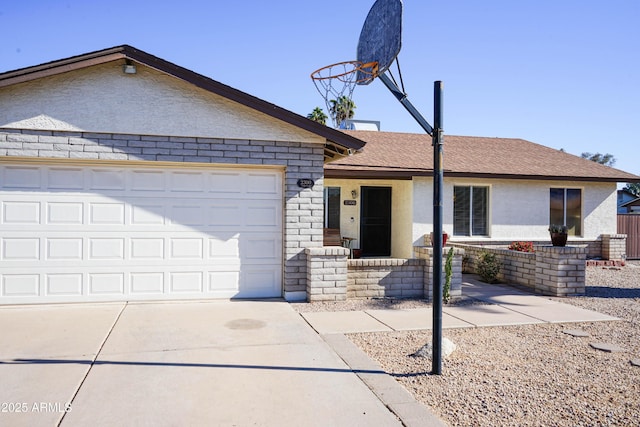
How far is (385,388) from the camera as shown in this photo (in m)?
4.70

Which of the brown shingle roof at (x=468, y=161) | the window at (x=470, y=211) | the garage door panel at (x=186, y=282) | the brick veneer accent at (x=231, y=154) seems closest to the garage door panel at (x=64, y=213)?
the brick veneer accent at (x=231, y=154)

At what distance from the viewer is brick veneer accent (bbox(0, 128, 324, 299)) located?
7973 mm

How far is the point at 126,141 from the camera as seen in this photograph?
827cm

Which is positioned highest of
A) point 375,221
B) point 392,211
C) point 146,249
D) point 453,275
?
point 392,211

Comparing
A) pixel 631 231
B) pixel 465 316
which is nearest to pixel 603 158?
pixel 631 231

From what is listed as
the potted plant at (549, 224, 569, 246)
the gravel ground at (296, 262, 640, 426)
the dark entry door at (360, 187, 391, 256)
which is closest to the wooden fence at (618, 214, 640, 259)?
the dark entry door at (360, 187, 391, 256)

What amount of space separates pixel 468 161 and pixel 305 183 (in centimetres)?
813

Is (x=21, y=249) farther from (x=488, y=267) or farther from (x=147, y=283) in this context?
(x=488, y=267)

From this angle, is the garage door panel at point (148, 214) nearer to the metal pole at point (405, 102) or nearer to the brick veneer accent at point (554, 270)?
the metal pole at point (405, 102)

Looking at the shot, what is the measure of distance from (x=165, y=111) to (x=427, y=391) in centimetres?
625

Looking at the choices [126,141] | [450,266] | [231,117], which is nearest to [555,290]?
[450,266]

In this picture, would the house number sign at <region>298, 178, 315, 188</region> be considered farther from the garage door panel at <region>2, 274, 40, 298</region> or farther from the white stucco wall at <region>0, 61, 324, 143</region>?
the garage door panel at <region>2, 274, 40, 298</region>

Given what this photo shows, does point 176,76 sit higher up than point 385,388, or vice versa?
A: point 176,76

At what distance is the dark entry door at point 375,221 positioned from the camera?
A: 1512 cm
